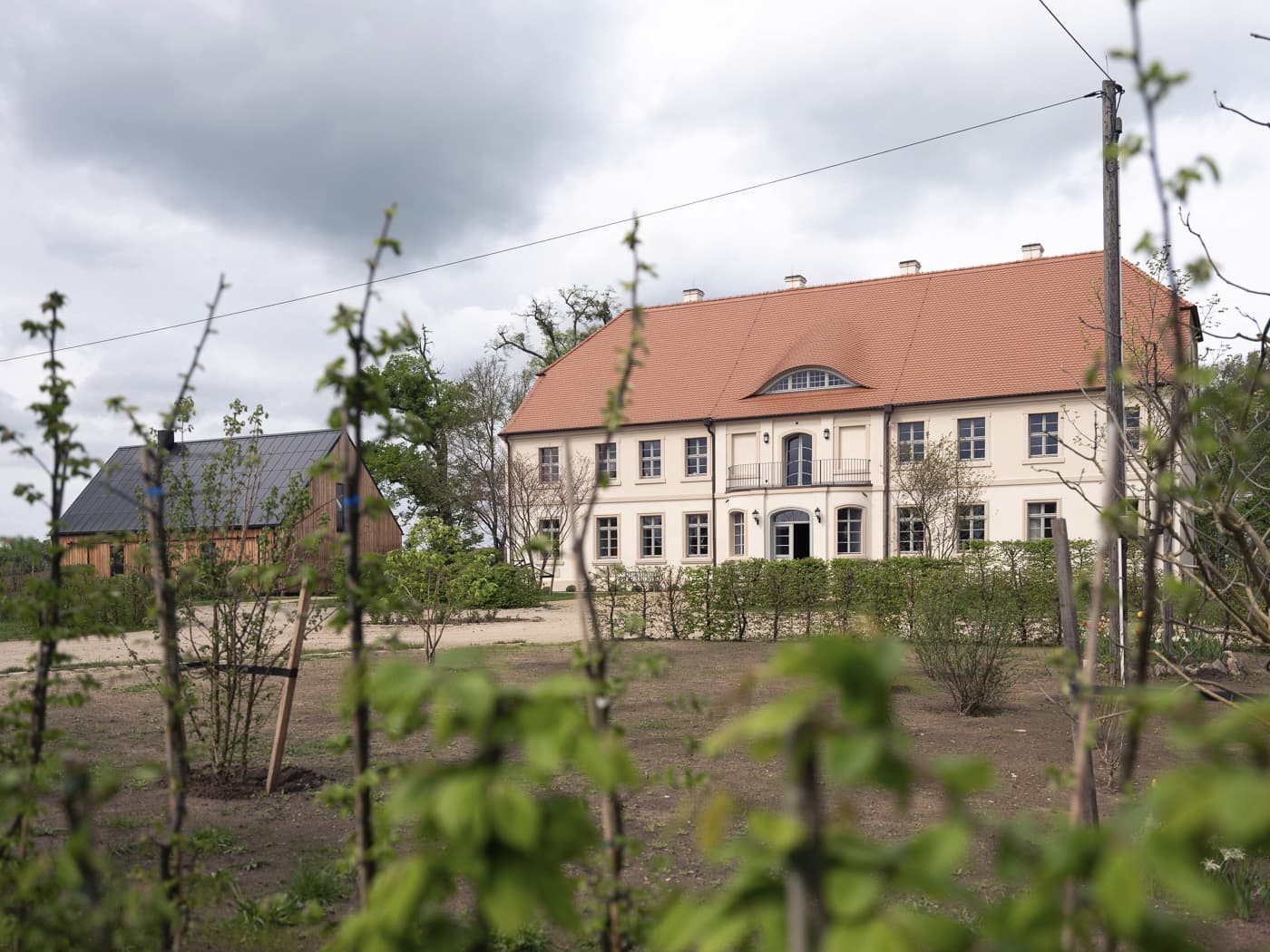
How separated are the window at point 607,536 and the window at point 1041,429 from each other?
578 inches

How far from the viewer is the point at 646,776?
592 centimetres

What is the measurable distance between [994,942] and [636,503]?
1387 inches

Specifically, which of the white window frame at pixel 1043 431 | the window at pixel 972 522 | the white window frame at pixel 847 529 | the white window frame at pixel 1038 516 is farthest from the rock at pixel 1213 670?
the white window frame at pixel 847 529

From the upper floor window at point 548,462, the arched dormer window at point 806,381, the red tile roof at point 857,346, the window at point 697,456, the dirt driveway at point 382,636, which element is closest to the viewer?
the dirt driveway at point 382,636

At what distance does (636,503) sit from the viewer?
36219mm

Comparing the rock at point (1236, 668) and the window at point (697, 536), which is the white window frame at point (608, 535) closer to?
→ the window at point (697, 536)

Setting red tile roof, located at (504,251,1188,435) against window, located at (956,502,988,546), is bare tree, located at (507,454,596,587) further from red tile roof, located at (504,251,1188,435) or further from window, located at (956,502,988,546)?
window, located at (956,502,988,546)

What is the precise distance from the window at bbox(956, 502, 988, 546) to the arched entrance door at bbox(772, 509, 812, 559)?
487cm

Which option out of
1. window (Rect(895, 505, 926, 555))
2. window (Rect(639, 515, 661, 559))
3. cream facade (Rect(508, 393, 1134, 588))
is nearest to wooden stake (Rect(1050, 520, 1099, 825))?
cream facade (Rect(508, 393, 1134, 588))

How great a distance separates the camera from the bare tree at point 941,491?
2909 cm

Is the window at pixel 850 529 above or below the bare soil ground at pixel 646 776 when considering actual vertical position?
above

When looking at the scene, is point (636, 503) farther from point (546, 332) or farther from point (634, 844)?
point (634, 844)

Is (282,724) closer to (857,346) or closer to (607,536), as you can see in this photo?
(857,346)

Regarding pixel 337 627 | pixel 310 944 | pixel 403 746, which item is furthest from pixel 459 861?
pixel 403 746
